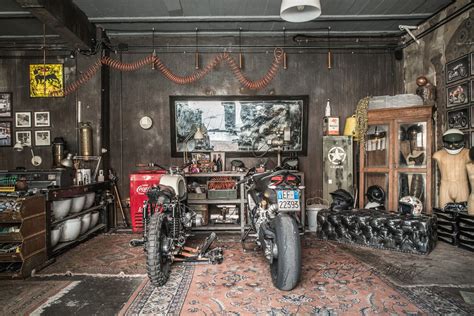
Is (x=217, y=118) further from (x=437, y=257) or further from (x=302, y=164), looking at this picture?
(x=437, y=257)

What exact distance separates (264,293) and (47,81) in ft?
18.1

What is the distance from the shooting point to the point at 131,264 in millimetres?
3605

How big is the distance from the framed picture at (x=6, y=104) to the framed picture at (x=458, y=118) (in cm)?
758

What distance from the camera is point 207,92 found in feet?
19.1

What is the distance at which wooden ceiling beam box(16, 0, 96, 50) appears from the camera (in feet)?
12.4

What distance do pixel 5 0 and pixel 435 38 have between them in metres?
6.56

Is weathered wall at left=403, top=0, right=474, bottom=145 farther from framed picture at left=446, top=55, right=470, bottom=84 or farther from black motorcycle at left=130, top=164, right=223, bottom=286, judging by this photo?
black motorcycle at left=130, top=164, right=223, bottom=286

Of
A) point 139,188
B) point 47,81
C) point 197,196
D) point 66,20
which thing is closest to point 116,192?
point 139,188

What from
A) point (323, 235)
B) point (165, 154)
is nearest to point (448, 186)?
point (323, 235)

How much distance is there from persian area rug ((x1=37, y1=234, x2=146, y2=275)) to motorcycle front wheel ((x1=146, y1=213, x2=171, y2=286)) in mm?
549

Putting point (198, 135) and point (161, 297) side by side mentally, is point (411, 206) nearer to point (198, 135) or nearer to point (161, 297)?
point (198, 135)

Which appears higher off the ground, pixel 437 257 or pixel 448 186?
pixel 448 186

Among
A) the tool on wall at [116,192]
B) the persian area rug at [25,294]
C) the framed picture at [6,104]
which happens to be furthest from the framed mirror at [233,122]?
the persian area rug at [25,294]

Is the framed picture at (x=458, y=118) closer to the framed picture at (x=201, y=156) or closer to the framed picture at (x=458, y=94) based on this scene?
the framed picture at (x=458, y=94)
